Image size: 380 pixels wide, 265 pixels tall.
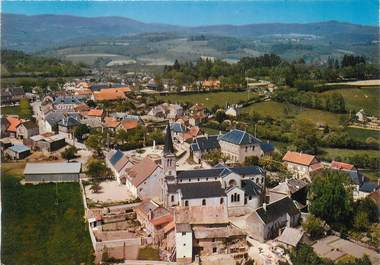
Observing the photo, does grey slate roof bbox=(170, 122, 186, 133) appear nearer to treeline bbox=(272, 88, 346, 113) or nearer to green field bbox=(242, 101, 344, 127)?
green field bbox=(242, 101, 344, 127)

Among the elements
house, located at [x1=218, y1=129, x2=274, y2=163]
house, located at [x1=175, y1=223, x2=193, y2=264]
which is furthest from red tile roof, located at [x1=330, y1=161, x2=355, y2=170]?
house, located at [x1=175, y1=223, x2=193, y2=264]

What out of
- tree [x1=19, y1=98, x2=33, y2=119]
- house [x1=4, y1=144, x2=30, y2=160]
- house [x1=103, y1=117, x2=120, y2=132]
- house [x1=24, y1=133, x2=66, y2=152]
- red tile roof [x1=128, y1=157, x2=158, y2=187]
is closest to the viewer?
red tile roof [x1=128, y1=157, x2=158, y2=187]

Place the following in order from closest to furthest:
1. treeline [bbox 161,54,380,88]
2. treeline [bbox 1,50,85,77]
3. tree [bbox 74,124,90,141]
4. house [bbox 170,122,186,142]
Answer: tree [bbox 74,124,90,141]
house [bbox 170,122,186,142]
treeline [bbox 161,54,380,88]
treeline [bbox 1,50,85,77]

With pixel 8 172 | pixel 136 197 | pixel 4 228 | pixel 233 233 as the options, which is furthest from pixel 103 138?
pixel 233 233

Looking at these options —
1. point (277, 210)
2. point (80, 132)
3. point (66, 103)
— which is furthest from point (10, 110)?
point (277, 210)

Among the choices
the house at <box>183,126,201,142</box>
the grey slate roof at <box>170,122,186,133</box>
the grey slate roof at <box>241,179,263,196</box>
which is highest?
the grey slate roof at <box>241,179,263,196</box>

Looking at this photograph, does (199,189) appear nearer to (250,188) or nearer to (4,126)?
(250,188)
